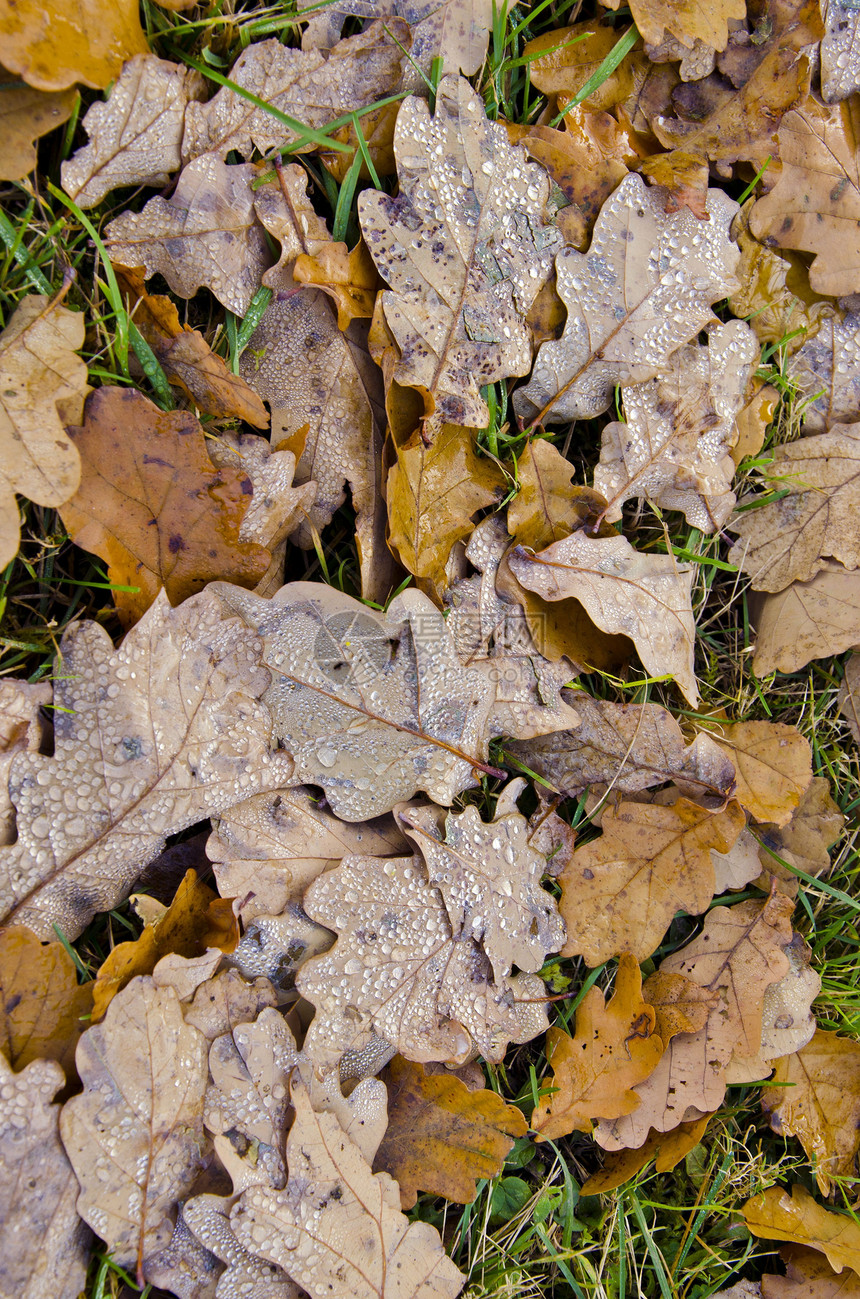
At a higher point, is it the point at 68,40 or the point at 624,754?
the point at 68,40

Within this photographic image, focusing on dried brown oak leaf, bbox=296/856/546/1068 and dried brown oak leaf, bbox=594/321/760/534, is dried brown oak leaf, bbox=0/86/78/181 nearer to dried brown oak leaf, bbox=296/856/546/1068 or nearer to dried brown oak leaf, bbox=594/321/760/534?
dried brown oak leaf, bbox=594/321/760/534

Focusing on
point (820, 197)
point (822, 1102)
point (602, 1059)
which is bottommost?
point (822, 1102)

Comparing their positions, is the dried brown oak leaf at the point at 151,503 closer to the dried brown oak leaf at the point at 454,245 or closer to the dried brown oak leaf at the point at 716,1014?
the dried brown oak leaf at the point at 454,245

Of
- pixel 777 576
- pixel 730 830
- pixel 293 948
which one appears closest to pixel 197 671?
pixel 293 948

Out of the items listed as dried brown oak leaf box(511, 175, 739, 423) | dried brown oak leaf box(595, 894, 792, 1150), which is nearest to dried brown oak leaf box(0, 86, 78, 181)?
dried brown oak leaf box(511, 175, 739, 423)

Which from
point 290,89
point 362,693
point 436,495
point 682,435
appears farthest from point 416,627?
point 290,89

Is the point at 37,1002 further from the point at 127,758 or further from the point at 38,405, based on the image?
the point at 38,405

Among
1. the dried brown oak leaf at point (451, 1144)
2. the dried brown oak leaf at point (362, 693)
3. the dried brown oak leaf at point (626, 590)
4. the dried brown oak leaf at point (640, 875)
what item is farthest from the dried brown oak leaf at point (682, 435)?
the dried brown oak leaf at point (451, 1144)
